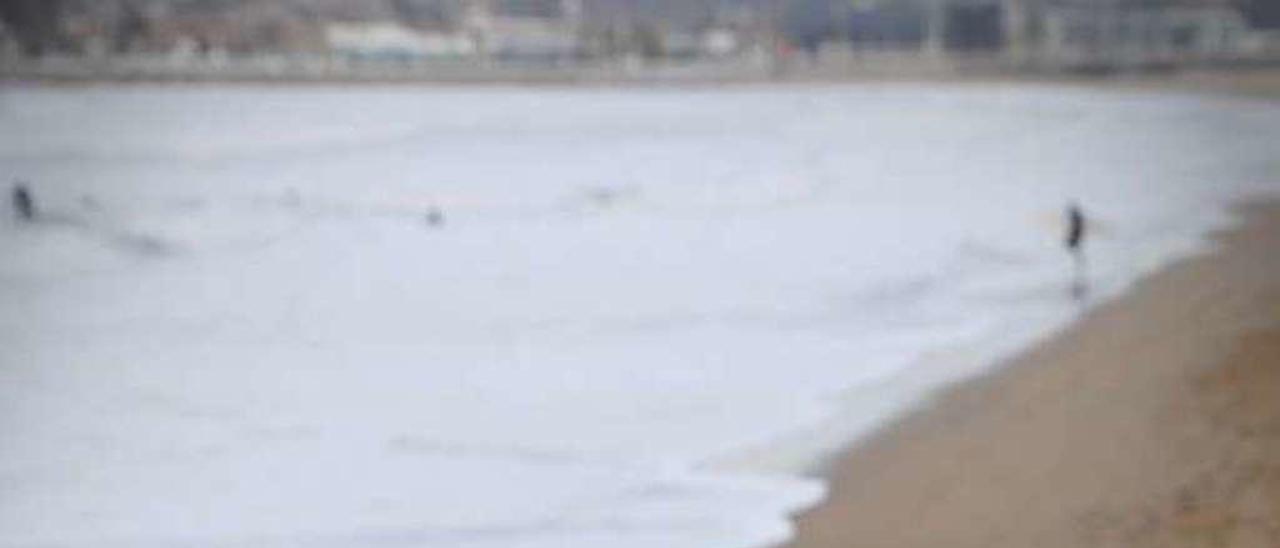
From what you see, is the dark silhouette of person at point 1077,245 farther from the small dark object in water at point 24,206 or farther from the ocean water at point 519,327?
the small dark object in water at point 24,206

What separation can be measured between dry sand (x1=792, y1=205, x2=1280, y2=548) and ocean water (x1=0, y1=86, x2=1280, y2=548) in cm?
36

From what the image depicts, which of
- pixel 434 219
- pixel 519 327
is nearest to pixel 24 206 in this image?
pixel 434 219

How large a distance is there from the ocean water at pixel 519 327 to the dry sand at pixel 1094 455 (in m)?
0.36

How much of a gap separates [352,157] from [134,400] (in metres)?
35.2

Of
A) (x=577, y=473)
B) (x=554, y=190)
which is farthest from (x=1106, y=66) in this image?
(x=577, y=473)

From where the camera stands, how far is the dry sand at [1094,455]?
5.21 m

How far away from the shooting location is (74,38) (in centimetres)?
5400

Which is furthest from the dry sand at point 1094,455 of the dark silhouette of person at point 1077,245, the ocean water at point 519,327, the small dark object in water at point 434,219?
the small dark object in water at point 434,219

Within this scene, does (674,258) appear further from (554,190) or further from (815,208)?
(554,190)

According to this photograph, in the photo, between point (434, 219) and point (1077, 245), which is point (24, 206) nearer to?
point (434, 219)

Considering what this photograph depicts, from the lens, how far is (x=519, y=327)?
41.2ft

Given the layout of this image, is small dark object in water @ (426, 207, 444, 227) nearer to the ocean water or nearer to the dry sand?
the ocean water

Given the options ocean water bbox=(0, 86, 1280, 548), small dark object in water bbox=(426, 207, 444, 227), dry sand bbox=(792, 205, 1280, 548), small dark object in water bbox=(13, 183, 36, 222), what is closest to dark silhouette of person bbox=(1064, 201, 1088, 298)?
ocean water bbox=(0, 86, 1280, 548)

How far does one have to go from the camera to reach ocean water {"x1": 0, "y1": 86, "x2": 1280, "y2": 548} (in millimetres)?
6676
